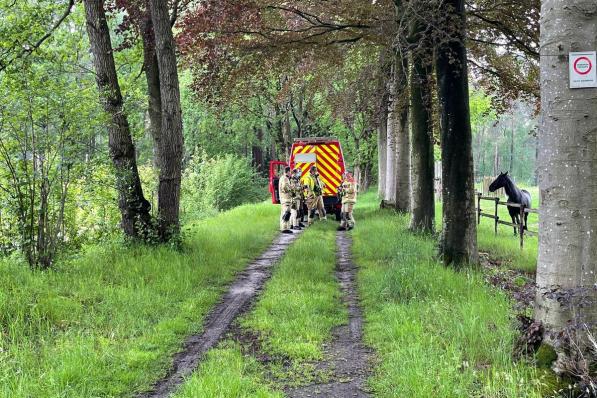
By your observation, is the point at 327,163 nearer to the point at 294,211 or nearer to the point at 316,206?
the point at 316,206

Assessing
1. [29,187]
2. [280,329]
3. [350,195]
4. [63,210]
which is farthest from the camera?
[350,195]

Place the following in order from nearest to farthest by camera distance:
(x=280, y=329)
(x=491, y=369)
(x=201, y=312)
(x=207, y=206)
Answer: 1. (x=491, y=369)
2. (x=280, y=329)
3. (x=201, y=312)
4. (x=207, y=206)

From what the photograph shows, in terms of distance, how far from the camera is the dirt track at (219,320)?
15.1 feet

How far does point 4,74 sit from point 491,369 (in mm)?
7571

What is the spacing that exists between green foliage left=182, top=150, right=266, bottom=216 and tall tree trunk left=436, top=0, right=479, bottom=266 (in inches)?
659

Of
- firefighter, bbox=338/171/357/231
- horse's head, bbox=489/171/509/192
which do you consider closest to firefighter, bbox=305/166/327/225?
firefighter, bbox=338/171/357/231

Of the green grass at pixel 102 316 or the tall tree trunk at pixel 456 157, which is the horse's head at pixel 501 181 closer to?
the tall tree trunk at pixel 456 157

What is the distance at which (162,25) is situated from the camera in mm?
10156

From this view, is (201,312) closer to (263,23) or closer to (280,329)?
(280,329)

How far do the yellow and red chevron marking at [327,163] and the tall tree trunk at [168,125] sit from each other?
943cm

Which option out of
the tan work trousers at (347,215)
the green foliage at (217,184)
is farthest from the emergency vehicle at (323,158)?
the green foliage at (217,184)

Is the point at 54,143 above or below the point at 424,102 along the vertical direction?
below

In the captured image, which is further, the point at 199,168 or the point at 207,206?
the point at 199,168

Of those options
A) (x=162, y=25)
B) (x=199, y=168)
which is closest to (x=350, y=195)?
(x=162, y=25)
